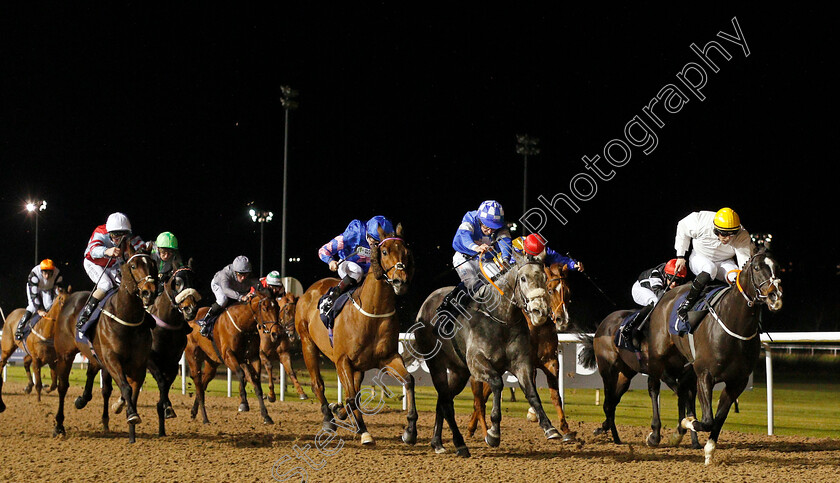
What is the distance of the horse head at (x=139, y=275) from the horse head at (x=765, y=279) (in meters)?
5.32

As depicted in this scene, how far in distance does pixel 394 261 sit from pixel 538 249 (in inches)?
49.9

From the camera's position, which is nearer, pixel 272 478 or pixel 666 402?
pixel 272 478

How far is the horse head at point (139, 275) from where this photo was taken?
825 centimetres

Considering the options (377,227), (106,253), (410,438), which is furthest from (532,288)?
(106,253)

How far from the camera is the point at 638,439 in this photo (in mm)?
9008

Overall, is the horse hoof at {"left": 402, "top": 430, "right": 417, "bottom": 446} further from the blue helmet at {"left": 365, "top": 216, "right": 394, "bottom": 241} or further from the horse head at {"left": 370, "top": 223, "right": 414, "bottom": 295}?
the blue helmet at {"left": 365, "top": 216, "right": 394, "bottom": 241}

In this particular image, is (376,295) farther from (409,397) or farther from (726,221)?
(726,221)

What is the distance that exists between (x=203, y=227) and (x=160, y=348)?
4430 centimetres

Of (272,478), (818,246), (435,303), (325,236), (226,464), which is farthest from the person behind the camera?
(325,236)

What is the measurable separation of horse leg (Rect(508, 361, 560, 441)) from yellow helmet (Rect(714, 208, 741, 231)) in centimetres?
217

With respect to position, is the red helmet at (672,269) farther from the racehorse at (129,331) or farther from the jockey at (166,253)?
the jockey at (166,253)

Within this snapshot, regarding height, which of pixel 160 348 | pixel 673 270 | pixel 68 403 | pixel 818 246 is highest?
pixel 818 246

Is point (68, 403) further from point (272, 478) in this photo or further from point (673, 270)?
point (673, 270)

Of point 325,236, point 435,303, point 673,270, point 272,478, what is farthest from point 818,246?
point 272,478
